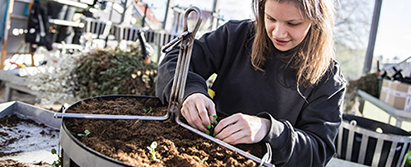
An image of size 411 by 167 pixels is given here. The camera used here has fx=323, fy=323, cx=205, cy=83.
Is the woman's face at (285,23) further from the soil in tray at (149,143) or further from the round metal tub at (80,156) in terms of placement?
the round metal tub at (80,156)

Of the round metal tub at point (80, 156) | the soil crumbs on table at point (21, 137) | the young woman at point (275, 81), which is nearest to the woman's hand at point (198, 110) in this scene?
the young woman at point (275, 81)

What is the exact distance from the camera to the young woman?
0.80 m

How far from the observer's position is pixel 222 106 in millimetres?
1267

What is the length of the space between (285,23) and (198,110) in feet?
1.31

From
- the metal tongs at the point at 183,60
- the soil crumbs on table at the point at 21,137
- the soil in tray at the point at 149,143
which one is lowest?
the soil crumbs on table at the point at 21,137

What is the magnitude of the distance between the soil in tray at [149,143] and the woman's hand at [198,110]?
0.03 metres

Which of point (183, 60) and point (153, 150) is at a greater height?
point (183, 60)

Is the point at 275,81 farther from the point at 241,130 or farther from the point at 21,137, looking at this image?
the point at 21,137

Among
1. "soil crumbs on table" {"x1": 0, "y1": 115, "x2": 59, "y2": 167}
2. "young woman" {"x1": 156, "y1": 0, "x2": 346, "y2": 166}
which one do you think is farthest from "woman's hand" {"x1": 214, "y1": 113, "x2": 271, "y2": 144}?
"soil crumbs on table" {"x1": 0, "y1": 115, "x2": 59, "y2": 167}

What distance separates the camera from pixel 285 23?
983mm

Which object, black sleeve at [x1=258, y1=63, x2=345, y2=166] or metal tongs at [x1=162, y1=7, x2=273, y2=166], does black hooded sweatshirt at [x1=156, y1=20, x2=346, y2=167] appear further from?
metal tongs at [x1=162, y1=7, x2=273, y2=166]

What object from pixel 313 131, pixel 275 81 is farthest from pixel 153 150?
pixel 275 81

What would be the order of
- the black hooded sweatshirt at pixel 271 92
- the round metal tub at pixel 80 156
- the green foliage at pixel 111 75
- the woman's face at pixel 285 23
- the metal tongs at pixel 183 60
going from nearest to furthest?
the round metal tub at pixel 80 156, the metal tongs at pixel 183 60, the black hooded sweatshirt at pixel 271 92, the woman's face at pixel 285 23, the green foliage at pixel 111 75

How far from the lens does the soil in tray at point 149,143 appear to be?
637 millimetres
